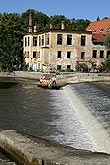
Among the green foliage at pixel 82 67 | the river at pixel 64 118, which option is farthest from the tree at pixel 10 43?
the river at pixel 64 118

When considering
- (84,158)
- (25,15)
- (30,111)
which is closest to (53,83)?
(30,111)

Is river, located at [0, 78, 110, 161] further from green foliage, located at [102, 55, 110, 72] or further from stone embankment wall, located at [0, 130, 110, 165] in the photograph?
green foliage, located at [102, 55, 110, 72]

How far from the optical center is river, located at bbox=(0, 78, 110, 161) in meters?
18.3

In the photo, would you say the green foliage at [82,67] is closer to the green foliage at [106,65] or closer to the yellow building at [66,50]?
the yellow building at [66,50]

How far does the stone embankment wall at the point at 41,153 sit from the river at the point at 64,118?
10.1 feet

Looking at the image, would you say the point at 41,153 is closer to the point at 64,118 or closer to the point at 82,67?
the point at 64,118

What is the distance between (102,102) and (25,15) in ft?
329

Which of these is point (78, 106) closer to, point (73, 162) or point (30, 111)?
point (30, 111)

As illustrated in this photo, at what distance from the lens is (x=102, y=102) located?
1102 inches

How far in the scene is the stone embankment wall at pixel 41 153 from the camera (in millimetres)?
11695

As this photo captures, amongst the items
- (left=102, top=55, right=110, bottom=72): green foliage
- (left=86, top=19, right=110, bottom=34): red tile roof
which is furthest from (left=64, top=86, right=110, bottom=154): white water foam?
(left=86, top=19, right=110, bottom=34): red tile roof

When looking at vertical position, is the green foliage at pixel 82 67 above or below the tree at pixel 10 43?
below

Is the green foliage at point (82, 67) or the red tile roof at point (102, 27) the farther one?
the red tile roof at point (102, 27)

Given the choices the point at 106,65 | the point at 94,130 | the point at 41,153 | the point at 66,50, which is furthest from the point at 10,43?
the point at 41,153
